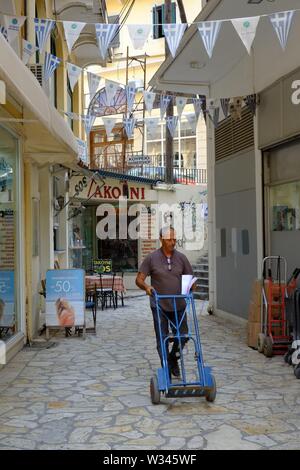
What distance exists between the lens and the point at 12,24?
7551 mm

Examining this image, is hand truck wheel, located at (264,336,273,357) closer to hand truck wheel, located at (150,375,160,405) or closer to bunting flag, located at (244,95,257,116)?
hand truck wheel, located at (150,375,160,405)

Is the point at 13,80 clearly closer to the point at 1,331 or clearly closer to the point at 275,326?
the point at 1,331

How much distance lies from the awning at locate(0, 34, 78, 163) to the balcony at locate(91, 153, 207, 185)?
263 inches

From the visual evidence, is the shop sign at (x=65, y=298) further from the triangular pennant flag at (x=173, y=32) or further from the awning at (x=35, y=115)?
the triangular pennant flag at (x=173, y=32)

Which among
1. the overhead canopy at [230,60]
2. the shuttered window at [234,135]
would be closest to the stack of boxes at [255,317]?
the shuttered window at [234,135]

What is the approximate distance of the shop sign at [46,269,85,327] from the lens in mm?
8969

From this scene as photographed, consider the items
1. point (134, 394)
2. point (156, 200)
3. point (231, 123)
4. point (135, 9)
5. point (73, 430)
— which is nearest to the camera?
point (73, 430)

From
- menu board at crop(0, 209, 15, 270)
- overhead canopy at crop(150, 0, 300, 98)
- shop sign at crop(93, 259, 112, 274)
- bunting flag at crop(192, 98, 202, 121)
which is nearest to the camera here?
menu board at crop(0, 209, 15, 270)

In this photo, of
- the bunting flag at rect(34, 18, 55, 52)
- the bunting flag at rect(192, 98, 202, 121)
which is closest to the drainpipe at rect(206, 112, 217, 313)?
the bunting flag at rect(192, 98, 202, 121)

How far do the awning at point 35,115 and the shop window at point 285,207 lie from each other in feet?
11.4

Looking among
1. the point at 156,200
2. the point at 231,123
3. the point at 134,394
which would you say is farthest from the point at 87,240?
the point at 134,394

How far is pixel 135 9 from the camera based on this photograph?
99.8 feet

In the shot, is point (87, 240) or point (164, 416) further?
point (87, 240)

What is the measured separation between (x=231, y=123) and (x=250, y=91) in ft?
4.08
